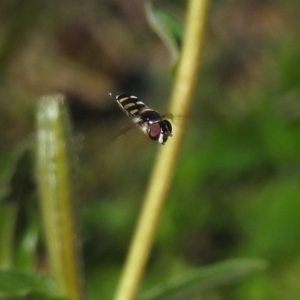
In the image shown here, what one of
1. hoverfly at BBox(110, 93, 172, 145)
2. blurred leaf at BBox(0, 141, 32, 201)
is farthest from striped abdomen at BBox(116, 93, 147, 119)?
blurred leaf at BBox(0, 141, 32, 201)

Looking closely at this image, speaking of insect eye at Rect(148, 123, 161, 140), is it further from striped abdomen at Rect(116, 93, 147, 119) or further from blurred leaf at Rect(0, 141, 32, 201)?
blurred leaf at Rect(0, 141, 32, 201)

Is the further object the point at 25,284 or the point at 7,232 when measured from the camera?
the point at 7,232

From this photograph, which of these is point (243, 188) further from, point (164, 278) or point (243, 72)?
point (243, 72)

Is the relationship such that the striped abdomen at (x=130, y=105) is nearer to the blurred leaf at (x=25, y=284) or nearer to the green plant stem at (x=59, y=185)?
the green plant stem at (x=59, y=185)

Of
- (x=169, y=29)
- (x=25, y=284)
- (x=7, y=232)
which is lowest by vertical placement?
(x=25, y=284)

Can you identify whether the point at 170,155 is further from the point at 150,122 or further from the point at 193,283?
the point at 193,283

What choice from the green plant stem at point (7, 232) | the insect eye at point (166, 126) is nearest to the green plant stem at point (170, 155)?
the insect eye at point (166, 126)

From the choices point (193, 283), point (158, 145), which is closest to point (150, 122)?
point (193, 283)
